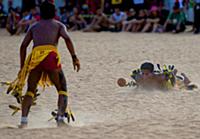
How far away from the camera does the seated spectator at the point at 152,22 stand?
2530 centimetres

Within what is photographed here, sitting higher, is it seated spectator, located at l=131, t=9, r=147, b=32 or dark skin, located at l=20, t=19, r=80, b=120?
seated spectator, located at l=131, t=9, r=147, b=32

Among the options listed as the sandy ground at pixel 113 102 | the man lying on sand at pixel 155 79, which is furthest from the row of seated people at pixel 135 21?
the man lying on sand at pixel 155 79

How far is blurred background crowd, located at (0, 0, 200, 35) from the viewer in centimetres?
2506

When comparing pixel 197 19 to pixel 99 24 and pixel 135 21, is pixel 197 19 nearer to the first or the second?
pixel 135 21

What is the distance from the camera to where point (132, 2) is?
28.1 m

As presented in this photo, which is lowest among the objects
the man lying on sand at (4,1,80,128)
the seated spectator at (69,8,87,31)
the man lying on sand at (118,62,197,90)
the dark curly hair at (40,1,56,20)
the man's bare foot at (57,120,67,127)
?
the man's bare foot at (57,120,67,127)

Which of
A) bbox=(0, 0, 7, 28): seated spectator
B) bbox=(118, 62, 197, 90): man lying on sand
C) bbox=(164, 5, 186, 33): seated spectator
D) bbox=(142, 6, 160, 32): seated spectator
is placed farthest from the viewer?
bbox=(0, 0, 7, 28): seated spectator

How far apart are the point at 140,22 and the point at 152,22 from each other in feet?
1.68

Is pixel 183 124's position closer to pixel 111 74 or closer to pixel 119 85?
pixel 119 85

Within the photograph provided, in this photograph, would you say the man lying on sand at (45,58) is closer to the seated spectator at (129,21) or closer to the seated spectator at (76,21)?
the seated spectator at (129,21)

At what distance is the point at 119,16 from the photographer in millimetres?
26500

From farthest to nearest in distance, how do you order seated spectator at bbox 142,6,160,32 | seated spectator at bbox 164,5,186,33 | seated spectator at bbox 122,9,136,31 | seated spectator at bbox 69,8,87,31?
seated spectator at bbox 69,8,87,31 → seated spectator at bbox 122,9,136,31 → seated spectator at bbox 142,6,160,32 → seated spectator at bbox 164,5,186,33

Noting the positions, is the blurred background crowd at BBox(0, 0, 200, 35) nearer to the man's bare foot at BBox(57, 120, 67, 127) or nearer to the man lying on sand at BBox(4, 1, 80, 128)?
the man lying on sand at BBox(4, 1, 80, 128)

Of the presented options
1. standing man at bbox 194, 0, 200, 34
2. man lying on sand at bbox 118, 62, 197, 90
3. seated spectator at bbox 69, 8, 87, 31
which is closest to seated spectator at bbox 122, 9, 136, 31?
seated spectator at bbox 69, 8, 87, 31
